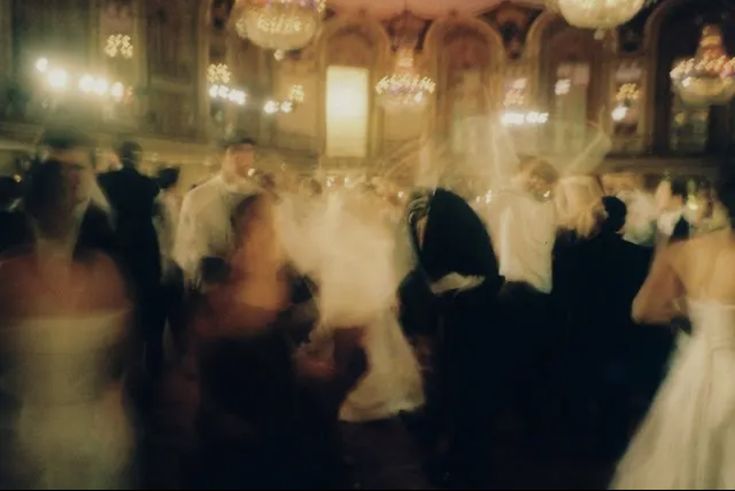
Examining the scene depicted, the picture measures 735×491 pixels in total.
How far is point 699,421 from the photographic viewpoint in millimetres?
3545

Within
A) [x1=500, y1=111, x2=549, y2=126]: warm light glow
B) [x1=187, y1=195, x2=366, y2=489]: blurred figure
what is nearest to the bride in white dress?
[x1=187, y1=195, x2=366, y2=489]: blurred figure

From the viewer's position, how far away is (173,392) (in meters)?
6.31

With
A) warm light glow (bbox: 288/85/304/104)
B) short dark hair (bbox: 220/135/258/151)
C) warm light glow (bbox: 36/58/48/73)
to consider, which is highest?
warm light glow (bbox: 288/85/304/104)

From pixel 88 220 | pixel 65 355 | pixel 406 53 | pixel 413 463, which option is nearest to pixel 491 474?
pixel 413 463

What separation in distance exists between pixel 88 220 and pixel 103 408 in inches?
69.3

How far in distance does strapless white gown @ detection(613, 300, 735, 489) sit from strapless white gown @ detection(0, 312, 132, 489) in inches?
85.7

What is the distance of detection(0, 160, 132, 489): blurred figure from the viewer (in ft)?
8.25

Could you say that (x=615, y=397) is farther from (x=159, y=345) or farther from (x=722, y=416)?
(x=159, y=345)

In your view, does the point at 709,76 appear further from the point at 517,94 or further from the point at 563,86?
the point at 517,94

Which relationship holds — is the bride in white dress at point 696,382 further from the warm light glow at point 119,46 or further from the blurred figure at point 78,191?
the warm light glow at point 119,46

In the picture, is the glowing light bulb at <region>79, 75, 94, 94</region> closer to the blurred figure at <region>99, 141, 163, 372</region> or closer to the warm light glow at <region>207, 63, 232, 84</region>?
the warm light glow at <region>207, 63, 232, 84</region>

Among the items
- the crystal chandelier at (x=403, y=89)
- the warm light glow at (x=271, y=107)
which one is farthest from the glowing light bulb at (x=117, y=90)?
the crystal chandelier at (x=403, y=89)

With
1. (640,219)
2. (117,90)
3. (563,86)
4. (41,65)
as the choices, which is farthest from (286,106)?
(640,219)

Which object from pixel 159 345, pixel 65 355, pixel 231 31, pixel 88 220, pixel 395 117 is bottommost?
pixel 159 345
